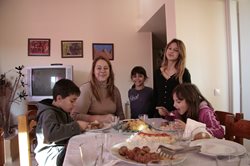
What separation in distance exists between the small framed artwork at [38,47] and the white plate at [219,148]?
3.56 meters

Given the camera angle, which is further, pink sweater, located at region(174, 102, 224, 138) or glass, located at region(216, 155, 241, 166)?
pink sweater, located at region(174, 102, 224, 138)

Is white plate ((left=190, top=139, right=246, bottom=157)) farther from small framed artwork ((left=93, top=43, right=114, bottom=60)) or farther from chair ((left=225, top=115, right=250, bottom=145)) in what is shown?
small framed artwork ((left=93, top=43, right=114, bottom=60))

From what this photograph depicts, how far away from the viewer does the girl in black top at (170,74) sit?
70.5 inches

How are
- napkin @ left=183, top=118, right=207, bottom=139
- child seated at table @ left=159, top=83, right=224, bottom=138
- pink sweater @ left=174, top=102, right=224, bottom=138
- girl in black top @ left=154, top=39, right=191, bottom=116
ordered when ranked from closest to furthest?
napkin @ left=183, top=118, right=207, bottom=139
pink sweater @ left=174, top=102, right=224, bottom=138
child seated at table @ left=159, top=83, right=224, bottom=138
girl in black top @ left=154, top=39, right=191, bottom=116

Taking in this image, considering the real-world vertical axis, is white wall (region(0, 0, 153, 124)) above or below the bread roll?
above

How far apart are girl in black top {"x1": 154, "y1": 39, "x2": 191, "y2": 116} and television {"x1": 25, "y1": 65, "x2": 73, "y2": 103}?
202 centimetres

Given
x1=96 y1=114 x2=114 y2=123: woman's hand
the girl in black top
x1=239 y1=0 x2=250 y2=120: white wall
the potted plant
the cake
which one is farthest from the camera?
the potted plant

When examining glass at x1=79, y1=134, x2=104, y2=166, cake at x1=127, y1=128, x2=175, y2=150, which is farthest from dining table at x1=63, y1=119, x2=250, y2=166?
cake at x1=127, y1=128, x2=175, y2=150

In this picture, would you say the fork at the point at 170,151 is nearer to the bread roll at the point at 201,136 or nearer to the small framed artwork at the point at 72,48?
the bread roll at the point at 201,136

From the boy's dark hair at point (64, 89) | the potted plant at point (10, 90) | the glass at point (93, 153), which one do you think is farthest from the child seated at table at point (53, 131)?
the potted plant at point (10, 90)

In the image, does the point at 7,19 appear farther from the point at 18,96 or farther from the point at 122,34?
the point at 122,34

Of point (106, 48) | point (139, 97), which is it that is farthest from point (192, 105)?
point (106, 48)

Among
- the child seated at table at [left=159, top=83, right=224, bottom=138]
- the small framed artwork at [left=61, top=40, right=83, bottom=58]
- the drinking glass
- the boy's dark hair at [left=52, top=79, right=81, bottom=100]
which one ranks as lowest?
the drinking glass

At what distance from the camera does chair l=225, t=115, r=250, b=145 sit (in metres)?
1.14
